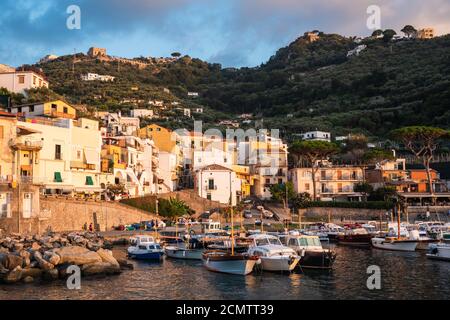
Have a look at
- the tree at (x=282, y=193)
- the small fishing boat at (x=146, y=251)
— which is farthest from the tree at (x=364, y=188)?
the small fishing boat at (x=146, y=251)

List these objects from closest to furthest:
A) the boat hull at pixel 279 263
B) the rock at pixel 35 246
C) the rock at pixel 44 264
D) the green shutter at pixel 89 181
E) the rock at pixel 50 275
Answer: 1. the rock at pixel 50 275
2. the rock at pixel 44 264
3. the boat hull at pixel 279 263
4. the rock at pixel 35 246
5. the green shutter at pixel 89 181

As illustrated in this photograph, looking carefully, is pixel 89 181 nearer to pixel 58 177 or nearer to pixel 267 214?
pixel 58 177

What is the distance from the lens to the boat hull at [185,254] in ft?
147

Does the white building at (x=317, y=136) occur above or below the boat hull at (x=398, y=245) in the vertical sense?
above

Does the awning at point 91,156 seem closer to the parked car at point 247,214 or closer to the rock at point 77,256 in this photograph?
the parked car at point 247,214

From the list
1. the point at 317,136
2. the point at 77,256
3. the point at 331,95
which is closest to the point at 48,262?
the point at 77,256

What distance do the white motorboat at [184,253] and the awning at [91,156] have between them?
2431 cm

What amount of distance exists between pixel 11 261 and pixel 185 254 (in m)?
16.3

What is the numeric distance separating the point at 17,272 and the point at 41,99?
2122 inches

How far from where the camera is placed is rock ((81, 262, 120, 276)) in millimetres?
34125

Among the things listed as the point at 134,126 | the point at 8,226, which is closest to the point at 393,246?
the point at 8,226

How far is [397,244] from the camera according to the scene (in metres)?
50.5

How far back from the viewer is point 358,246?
55.8 metres

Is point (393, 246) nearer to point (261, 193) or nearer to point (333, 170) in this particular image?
point (333, 170)
